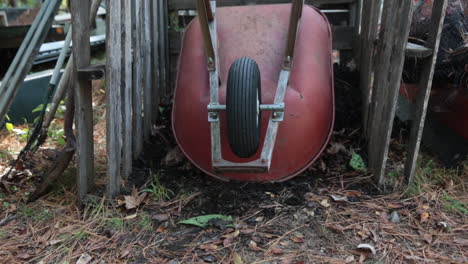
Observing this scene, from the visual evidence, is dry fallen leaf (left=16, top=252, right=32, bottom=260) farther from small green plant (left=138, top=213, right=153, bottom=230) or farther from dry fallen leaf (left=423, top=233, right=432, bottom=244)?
dry fallen leaf (left=423, top=233, right=432, bottom=244)

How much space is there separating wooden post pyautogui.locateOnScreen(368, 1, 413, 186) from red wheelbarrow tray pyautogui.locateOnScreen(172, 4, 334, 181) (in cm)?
27

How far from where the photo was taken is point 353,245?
171cm

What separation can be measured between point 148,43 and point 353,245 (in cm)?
170

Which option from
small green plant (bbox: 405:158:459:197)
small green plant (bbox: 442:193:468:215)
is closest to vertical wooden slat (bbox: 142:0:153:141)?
small green plant (bbox: 405:158:459:197)

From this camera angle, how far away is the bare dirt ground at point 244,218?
1.68m

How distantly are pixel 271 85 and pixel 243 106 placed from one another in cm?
49

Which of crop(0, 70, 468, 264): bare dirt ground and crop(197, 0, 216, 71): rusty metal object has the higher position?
crop(197, 0, 216, 71): rusty metal object

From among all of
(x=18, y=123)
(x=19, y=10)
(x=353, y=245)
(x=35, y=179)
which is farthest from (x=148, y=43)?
(x=19, y=10)

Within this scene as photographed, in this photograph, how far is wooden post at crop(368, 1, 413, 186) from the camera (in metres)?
1.97

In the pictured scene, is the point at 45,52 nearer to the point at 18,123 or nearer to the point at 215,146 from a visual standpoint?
the point at 18,123

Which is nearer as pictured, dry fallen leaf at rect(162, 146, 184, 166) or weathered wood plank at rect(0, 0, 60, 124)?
weathered wood plank at rect(0, 0, 60, 124)

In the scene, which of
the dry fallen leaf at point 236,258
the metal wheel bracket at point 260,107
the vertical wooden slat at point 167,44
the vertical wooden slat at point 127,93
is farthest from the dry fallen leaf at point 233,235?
the vertical wooden slat at point 167,44

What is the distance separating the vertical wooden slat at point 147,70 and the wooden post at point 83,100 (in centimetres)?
56

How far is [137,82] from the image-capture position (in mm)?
2305
